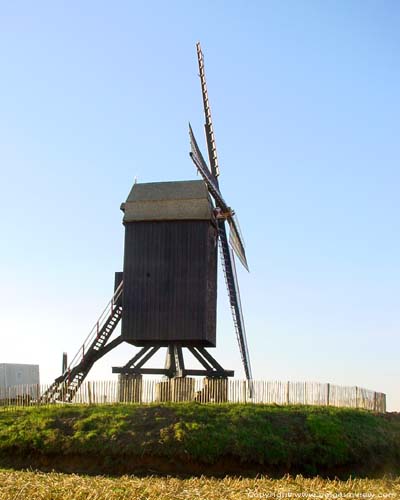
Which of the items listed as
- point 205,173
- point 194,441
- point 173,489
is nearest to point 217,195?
point 205,173

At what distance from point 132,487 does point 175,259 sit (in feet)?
50.5

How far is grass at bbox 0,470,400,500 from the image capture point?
15414mm

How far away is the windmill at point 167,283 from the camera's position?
30.8 metres

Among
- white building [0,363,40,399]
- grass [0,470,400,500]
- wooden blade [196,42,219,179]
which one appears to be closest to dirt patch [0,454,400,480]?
grass [0,470,400,500]

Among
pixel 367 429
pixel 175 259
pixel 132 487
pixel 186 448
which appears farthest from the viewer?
pixel 175 259

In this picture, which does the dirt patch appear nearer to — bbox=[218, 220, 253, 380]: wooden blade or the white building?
bbox=[218, 220, 253, 380]: wooden blade

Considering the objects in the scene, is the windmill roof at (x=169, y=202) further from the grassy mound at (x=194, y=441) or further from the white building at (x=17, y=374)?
the white building at (x=17, y=374)

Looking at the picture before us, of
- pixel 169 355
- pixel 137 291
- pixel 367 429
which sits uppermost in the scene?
pixel 137 291

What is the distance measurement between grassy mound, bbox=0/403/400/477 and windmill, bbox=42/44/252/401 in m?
5.49

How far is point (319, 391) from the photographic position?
95.7 ft

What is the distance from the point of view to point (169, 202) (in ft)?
104

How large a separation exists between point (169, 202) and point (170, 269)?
298 cm

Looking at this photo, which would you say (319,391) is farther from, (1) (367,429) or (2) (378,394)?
(2) (378,394)

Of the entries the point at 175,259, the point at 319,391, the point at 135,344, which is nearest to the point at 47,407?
the point at 135,344
